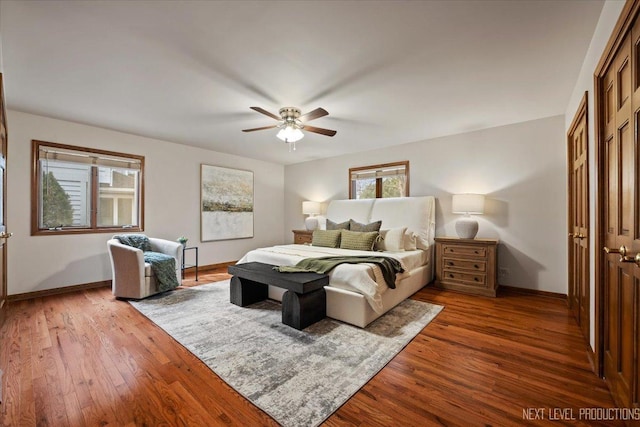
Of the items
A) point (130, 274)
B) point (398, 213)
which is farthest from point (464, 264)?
point (130, 274)

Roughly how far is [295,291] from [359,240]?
1.69m

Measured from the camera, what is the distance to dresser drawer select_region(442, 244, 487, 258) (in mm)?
3623

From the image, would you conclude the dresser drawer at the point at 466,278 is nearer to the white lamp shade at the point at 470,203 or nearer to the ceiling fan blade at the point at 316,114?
the white lamp shade at the point at 470,203

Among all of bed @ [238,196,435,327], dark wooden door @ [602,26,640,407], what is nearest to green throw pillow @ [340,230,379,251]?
bed @ [238,196,435,327]

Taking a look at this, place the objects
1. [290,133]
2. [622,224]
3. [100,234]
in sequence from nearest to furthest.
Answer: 1. [622,224]
2. [290,133]
3. [100,234]

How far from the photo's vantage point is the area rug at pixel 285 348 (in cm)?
162

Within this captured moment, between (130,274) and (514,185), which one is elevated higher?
(514,185)

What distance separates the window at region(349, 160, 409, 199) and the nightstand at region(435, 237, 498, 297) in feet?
4.37

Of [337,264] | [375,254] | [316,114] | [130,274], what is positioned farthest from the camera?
[375,254]

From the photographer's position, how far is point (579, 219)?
2.63 m

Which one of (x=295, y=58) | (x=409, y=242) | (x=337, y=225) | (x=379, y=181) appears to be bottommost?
(x=409, y=242)

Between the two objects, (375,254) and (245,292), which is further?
(375,254)

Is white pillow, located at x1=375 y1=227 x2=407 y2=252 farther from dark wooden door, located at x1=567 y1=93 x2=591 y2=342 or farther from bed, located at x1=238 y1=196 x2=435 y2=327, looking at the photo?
dark wooden door, located at x1=567 y1=93 x2=591 y2=342

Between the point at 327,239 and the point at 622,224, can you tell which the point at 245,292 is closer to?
the point at 327,239
